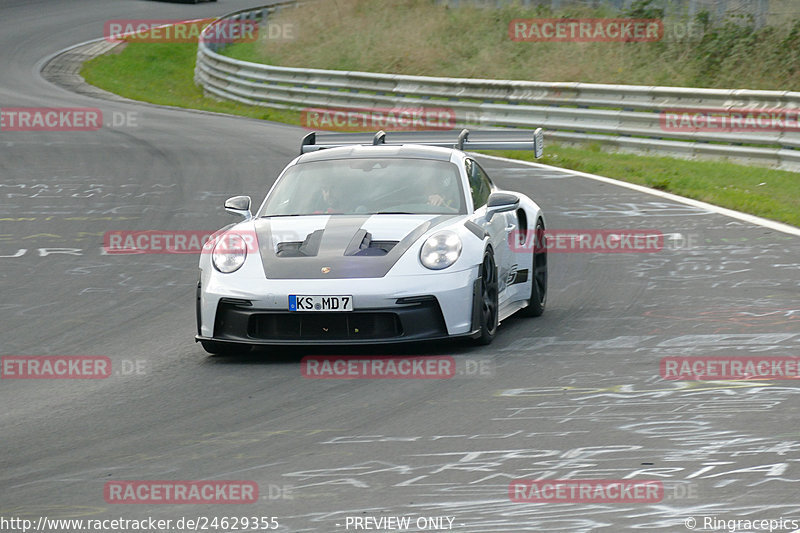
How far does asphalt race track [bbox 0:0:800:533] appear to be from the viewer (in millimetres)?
5336

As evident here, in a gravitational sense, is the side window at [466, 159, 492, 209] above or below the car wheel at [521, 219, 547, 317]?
above

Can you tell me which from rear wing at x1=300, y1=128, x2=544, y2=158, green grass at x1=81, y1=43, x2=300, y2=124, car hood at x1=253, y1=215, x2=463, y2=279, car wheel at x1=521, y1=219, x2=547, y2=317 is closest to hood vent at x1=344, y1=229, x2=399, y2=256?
car hood at x1=253, y1=215, x2=463, y2=279

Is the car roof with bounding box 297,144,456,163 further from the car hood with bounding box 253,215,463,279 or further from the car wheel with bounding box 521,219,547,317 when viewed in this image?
the car wheel with bounding box 521,219,547,317

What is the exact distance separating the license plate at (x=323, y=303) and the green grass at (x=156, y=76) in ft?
75.5

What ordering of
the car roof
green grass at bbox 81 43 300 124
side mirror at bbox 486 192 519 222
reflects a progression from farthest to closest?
green grass at bbox 81 43 300 124 → the car roof → side mirror at bbox 486 192 519 222

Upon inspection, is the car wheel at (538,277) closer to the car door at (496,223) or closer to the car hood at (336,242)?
the car door at (496,223)

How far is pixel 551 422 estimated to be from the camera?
655 cm

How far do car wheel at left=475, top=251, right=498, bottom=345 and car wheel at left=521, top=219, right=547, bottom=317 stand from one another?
983mm

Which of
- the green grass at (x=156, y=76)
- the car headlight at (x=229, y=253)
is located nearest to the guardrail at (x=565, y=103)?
the green grass at (x=156, y=76)

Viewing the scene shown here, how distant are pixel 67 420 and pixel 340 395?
1414 millimetres

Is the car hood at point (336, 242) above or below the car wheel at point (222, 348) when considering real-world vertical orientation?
above

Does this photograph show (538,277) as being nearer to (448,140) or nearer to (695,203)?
(448,140)

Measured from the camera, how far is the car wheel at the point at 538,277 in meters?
9.88

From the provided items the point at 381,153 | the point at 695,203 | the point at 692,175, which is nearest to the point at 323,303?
the point at 381,153
